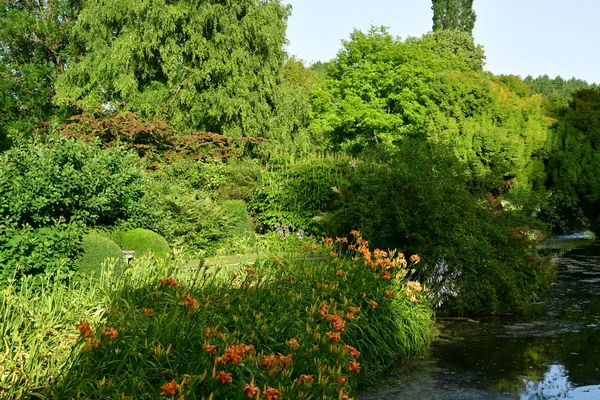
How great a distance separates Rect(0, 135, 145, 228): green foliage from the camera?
8.36 metres

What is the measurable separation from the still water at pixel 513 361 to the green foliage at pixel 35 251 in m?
3.72

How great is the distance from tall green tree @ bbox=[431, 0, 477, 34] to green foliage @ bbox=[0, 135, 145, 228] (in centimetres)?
3988

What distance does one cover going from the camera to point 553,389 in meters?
6.60

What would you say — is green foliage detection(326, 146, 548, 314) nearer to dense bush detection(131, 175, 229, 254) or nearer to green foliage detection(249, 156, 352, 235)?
dense bush detection(131, 175, 229, 254)

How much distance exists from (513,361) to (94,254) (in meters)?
5.13

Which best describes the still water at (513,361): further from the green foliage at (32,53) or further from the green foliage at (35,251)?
the green foliage at (32,53)

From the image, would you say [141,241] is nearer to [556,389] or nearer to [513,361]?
[513,361]

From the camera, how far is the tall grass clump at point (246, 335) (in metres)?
3.88

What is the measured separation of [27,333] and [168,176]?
12.0m

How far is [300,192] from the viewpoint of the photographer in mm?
15078

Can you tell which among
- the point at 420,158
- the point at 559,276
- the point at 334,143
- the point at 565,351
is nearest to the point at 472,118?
the point at 334,143

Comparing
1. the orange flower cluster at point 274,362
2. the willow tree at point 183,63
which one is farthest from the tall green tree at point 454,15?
the orange flower cluster at point 274,362

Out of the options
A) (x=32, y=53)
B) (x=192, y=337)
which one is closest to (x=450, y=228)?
(x=192, y=337)

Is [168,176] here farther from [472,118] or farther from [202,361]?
[472,118]
